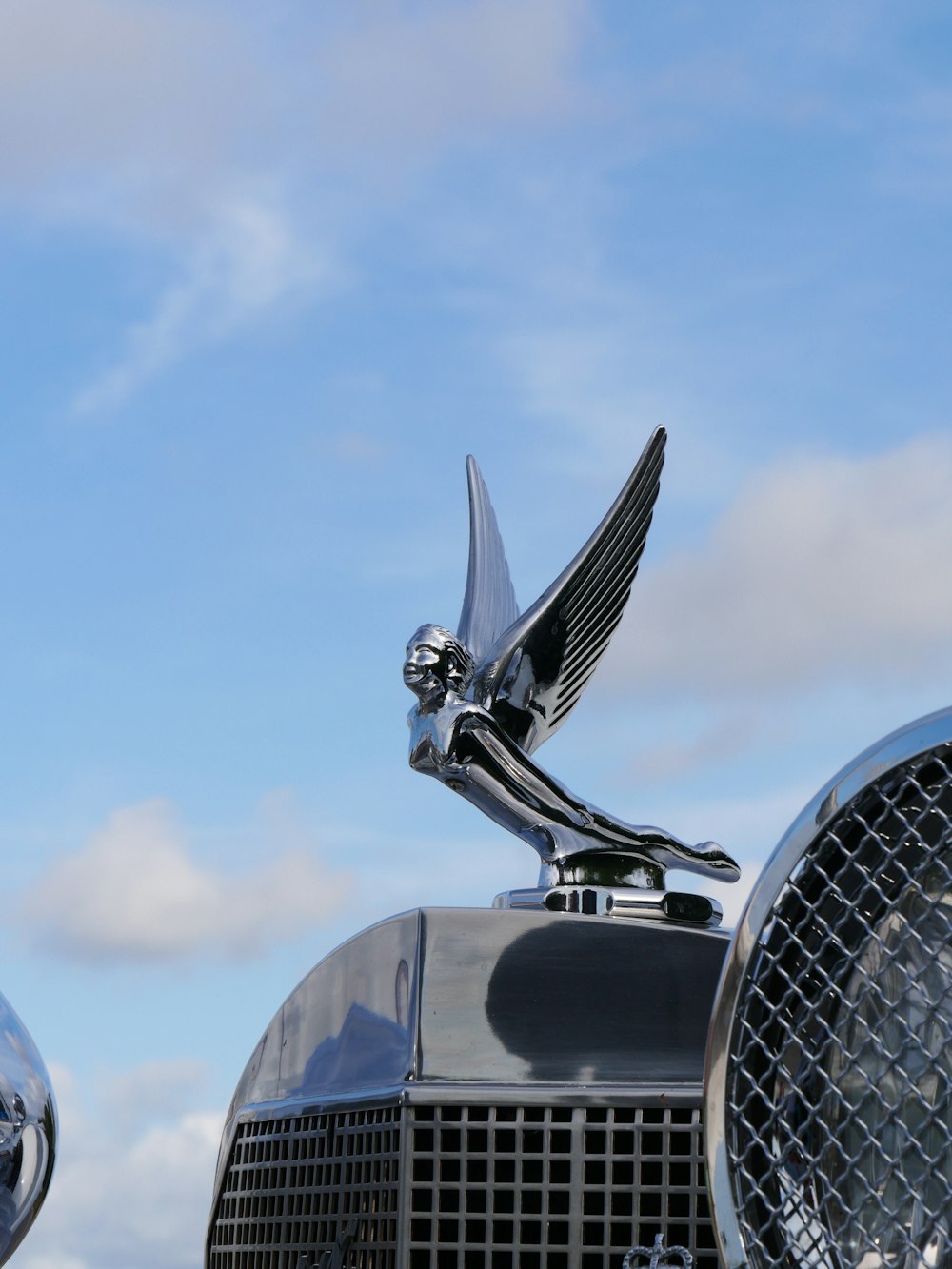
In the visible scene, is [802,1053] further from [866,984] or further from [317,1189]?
[317,1189]

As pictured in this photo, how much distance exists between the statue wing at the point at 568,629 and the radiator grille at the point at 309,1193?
1.66 m

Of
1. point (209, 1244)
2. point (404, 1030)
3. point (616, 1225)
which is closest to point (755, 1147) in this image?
point (616, 1225)

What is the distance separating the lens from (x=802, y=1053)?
3.93m

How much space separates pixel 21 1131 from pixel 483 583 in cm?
323

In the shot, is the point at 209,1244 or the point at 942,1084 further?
the point at 209,1244

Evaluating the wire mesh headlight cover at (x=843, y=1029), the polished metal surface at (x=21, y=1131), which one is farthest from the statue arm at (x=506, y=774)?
the wire mesh headlight cover at (x=843, y=1029)

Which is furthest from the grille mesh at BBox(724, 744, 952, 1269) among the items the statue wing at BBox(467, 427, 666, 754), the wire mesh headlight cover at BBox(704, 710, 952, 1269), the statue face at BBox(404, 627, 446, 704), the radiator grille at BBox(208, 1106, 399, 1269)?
the statue wing at BBox(467, 427, 666, 754)

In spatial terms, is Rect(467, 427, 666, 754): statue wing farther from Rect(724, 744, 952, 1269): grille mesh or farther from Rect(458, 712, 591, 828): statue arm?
Rect(724, 744, 952, 1269): grille mesh

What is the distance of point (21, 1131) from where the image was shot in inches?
188

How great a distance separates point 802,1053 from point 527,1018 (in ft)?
3.94

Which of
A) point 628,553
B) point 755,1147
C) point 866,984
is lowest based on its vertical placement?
point 755,1147

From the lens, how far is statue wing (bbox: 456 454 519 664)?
7.07 metres

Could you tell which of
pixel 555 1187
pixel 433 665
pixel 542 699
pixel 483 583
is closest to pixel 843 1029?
pixel 555 1187

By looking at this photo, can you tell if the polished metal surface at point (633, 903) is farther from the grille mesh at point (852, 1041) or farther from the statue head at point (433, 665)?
the grille mesh at point (852, 1041)
